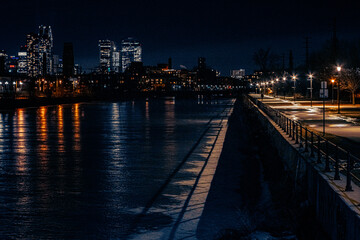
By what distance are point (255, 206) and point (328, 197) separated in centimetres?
382

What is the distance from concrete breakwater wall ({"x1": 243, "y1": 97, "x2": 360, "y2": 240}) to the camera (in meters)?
7.39

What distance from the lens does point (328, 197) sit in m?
9.15

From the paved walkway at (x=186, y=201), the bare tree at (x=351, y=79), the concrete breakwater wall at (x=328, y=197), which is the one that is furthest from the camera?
the bare tree at (x=351, y=79)

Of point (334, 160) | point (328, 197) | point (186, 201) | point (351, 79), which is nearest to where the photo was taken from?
point (328, 197)

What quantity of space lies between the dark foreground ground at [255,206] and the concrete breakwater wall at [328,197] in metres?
0.28

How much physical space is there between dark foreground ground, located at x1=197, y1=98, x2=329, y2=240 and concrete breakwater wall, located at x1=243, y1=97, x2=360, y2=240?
0.28 metres

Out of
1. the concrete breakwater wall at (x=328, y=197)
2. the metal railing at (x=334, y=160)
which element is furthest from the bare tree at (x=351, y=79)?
the concrete breakwater wall at (x=328, y=197)

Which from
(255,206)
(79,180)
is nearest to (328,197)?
(255,206)

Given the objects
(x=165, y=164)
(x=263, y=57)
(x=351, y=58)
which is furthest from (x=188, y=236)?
(x=263, y=57)

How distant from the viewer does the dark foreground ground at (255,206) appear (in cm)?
945

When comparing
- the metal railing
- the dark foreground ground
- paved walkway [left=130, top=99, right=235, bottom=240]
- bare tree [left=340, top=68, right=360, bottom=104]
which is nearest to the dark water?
paved walkway [left=130, top=99, right=235, bottom=240]

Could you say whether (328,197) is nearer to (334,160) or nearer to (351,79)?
(334,160)

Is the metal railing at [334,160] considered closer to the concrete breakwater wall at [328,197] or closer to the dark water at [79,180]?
the concrete breakwater wall at [328,197]

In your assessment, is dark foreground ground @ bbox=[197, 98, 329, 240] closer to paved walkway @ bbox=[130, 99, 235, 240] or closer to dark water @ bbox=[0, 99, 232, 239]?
paved walkway @ bbox=[130, 99, 235, 240]
